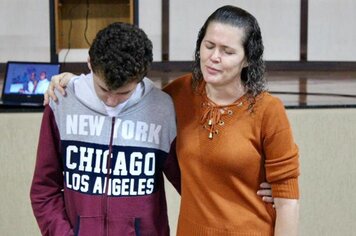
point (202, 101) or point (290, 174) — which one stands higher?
point (202, 101)

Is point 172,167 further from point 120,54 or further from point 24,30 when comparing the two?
point 24,30

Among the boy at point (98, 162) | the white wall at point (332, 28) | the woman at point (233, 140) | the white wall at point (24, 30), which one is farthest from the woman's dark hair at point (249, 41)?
the white wall at point (332, 28)

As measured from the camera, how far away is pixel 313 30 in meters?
5.85

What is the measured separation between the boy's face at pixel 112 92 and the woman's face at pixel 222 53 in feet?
0.55

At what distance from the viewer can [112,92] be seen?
128cm

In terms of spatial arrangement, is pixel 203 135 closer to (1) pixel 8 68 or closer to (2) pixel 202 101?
(2) pixel 202 101

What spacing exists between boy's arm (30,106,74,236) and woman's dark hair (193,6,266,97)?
38 centimetres

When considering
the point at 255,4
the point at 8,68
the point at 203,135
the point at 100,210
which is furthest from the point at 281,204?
the point at 255,4

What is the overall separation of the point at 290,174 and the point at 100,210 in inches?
15.7

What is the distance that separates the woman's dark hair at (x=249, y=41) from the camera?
135 centimetres

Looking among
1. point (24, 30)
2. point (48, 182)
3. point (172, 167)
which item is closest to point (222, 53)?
point (172, 167)

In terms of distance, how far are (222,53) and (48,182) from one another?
45 centimetres

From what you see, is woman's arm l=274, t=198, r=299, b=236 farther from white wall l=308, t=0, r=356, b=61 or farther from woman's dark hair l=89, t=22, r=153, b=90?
white wall l=308, t=0, r=356, b=61

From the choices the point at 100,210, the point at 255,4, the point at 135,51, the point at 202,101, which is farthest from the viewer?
the point at 255,4
